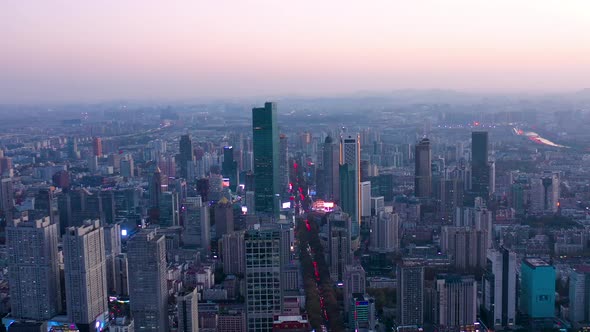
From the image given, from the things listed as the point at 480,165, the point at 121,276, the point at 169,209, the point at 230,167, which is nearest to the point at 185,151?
the point at 230,167

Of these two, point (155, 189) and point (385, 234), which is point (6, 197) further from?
point (385, 234)

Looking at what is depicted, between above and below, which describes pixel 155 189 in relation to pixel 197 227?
above

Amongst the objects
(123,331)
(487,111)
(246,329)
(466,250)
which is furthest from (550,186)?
(123,331)

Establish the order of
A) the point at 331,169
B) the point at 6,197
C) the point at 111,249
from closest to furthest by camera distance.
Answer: the point at 111,249
the point at 6,197
the point at 331,169

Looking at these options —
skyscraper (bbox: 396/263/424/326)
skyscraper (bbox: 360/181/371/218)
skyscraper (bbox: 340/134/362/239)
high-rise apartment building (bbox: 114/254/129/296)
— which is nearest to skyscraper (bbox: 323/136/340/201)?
skyscraper (bbox: 340/134/362/239)

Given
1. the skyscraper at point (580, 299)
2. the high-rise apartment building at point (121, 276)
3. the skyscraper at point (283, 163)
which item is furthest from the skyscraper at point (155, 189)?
the skyscraper at point (580, 299)

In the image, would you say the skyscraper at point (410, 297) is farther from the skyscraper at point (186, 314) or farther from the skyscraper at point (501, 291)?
the skyscraper at point (186, 314)
